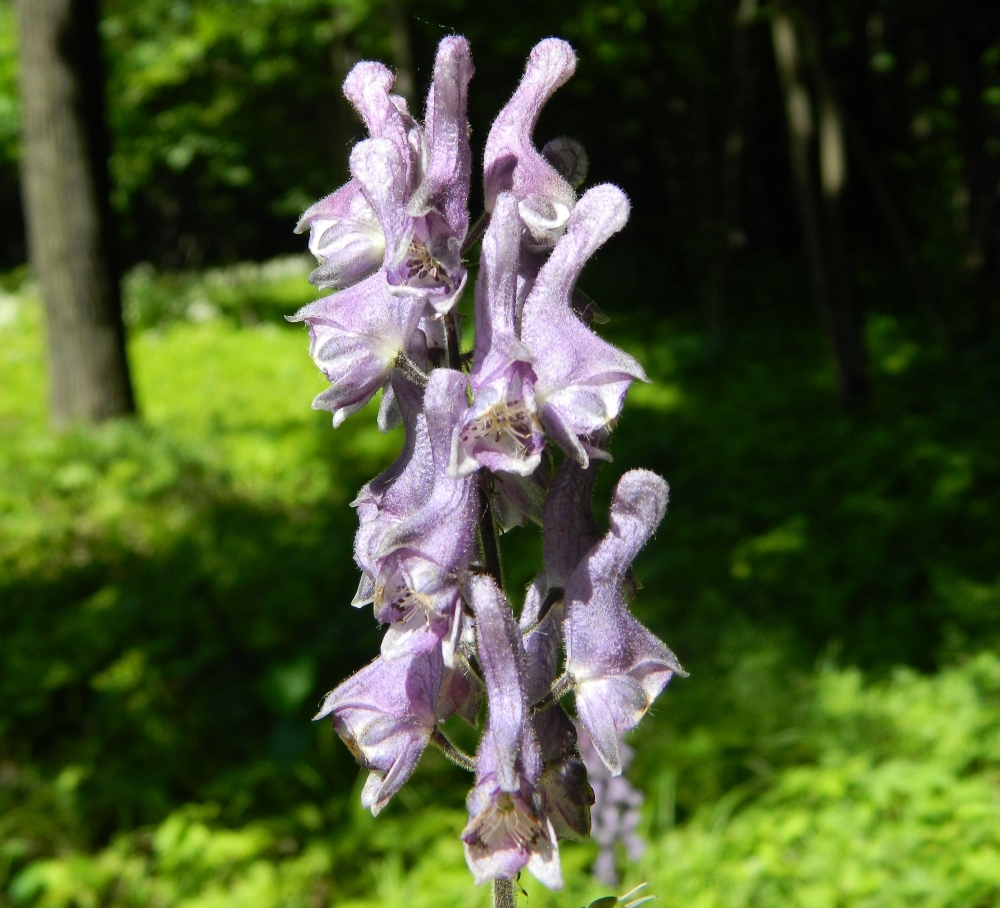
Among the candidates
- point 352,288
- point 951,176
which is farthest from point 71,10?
point 951,176

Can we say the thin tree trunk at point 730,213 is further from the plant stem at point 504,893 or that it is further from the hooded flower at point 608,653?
the plant stem at point 504,893

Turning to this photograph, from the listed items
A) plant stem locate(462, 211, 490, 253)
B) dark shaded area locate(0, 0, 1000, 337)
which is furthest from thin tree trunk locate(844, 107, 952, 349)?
plant stem locate(462, 211, 490, 253)

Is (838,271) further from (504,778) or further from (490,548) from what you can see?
(504,778)

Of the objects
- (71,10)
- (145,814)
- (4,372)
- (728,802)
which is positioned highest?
(71,10)

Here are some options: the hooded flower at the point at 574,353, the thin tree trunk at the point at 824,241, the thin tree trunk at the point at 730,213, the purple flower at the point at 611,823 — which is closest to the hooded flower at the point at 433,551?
the hooded flower at the point at 574,353

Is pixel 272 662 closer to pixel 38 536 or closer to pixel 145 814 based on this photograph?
pixel 145 814

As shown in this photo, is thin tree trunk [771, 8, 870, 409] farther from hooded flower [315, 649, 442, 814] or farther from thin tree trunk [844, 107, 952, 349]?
hooded flower [315, 649, 442, 814]
